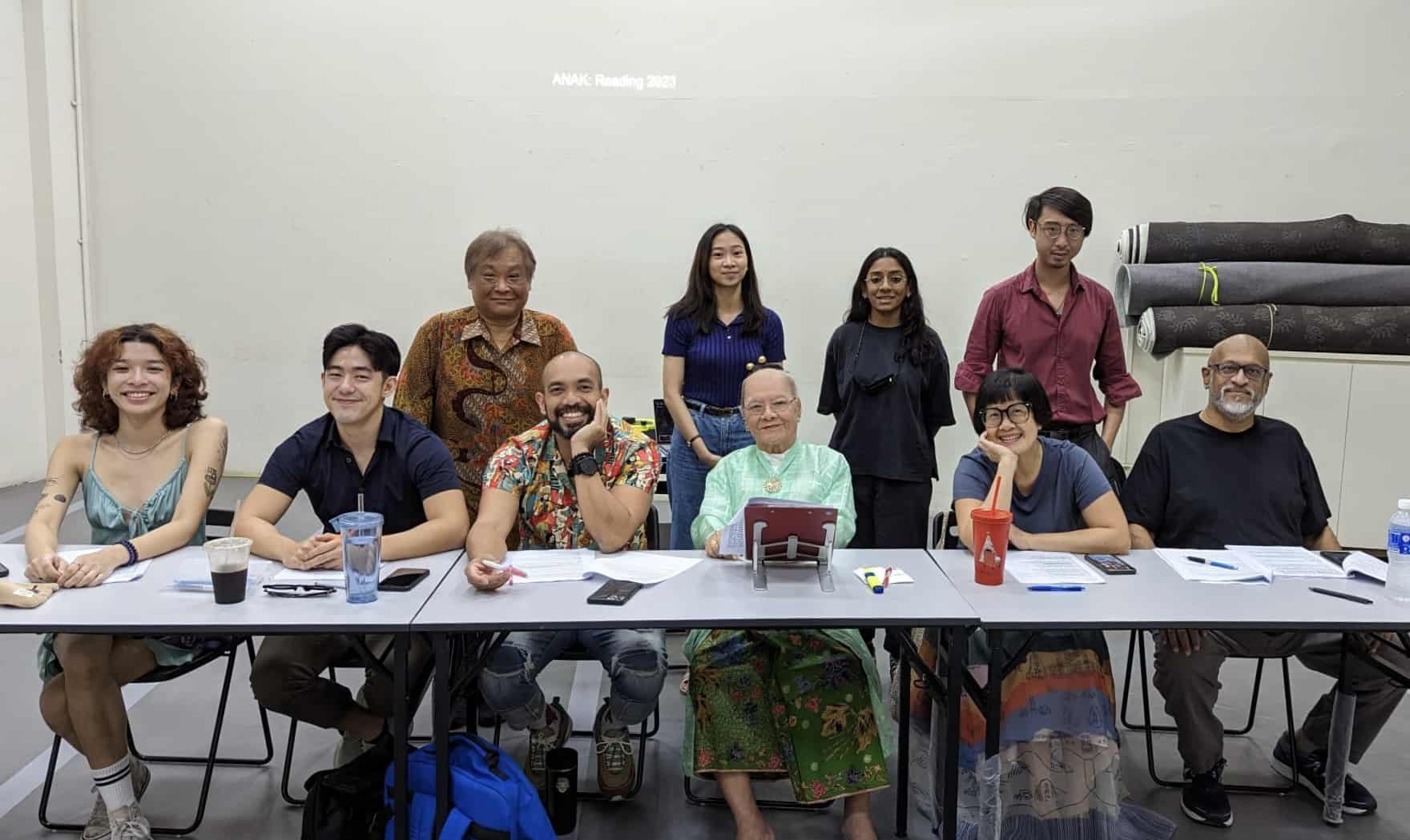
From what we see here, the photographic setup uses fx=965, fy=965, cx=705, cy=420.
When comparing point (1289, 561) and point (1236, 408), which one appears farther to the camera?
point (1236, 408)

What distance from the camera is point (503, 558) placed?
7.89 ft

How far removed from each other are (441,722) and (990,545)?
50.4 inches

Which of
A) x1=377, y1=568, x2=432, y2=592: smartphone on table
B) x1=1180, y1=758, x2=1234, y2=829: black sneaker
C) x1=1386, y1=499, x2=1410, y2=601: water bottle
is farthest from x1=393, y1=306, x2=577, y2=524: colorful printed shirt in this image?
x1=1386, y1=499, x2=1410, y2=601: water bottle

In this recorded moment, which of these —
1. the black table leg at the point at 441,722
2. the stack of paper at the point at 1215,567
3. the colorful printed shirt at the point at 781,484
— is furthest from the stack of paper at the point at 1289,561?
the black table leg at the point at 441,722

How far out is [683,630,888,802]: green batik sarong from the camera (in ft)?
7.57

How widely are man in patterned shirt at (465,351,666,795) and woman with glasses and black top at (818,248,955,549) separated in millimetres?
874

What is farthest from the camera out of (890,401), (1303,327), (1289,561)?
(1303,327)

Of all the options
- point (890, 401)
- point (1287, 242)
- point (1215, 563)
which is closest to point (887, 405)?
point (890, 401)

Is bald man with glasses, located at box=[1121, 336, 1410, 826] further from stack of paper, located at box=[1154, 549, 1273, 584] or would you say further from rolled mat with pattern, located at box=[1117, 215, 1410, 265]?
rolled mat with pattern, located at box=[1117, 215, 1410, 265]

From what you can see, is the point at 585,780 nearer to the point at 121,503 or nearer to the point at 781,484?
the point at 781,484

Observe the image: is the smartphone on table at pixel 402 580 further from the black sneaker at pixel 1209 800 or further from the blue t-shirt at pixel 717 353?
the black sneaker at pixel 1209 800

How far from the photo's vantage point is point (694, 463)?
11.1 feet

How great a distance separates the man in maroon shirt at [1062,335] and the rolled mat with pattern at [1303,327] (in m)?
1.64

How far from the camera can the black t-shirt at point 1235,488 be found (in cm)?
269
